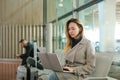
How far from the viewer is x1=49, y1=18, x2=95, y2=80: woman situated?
2832 mm

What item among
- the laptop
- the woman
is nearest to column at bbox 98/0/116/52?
the woman

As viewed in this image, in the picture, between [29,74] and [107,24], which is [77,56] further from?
[29,74]

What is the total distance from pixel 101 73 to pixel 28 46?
395cm

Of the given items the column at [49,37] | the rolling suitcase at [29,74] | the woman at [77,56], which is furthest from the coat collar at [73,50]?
the column at [49,37]

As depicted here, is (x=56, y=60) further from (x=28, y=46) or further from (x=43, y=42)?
(x=43, y=42)

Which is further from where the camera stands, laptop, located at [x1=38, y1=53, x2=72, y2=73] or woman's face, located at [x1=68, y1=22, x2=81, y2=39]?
woman's face, located at [x1=68, y1=22, x2=81, y2=39]

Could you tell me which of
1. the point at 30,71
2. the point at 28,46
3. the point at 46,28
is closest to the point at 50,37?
the point at 46,28

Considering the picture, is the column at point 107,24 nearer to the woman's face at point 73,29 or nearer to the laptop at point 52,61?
the woman's face at point 73,29

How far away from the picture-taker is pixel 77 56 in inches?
116

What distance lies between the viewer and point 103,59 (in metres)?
2.90

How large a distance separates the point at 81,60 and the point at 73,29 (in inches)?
15.0

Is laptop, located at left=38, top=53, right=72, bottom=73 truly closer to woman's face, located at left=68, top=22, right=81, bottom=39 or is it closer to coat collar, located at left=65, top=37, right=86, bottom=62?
coat collar, located at left=65, top=37, right=86, bottom=62

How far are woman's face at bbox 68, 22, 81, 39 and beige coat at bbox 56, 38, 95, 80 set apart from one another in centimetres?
11

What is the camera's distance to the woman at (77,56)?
2832 millimetres
